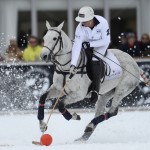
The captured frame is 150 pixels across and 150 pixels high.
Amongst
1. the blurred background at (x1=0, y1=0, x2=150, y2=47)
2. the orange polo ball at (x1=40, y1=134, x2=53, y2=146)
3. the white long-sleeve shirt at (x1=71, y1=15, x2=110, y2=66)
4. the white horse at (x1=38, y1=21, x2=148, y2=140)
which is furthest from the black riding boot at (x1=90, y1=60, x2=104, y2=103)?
the blurred background at (x1=0, y1=0, x2=150, y2=47)

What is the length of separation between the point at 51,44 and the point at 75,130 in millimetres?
2738

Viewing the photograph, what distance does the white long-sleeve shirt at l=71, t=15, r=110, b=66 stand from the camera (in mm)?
12172

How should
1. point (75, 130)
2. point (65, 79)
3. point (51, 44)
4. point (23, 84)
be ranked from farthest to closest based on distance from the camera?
point (23, 84) < point (75, 130) < point (65, 79) < point (51, 44)

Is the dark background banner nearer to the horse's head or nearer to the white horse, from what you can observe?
the white horse

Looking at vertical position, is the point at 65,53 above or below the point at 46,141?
above

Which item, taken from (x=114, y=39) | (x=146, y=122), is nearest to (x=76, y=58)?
(x=146, y=122)

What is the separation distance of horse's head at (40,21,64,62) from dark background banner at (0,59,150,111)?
4.35 meters

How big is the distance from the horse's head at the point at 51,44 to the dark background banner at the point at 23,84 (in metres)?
4.35

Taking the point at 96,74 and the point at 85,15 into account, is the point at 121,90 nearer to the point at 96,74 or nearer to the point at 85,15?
the point at 96,74

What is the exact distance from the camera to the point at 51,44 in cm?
1185

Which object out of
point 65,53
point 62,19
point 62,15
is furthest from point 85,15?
point 62,15

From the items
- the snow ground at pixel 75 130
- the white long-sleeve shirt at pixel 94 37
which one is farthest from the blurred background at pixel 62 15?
the white long-sleeve shirt at pixel 94 37

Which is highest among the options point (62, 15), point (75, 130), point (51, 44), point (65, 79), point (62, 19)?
point (62, 15)

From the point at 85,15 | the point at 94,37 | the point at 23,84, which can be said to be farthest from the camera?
the point at 23,84
